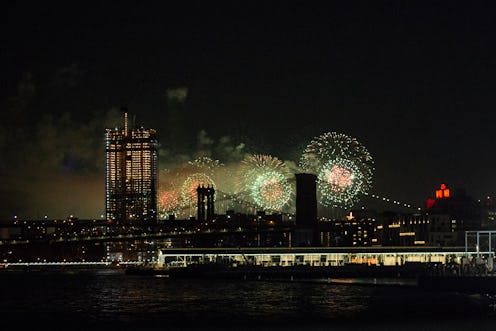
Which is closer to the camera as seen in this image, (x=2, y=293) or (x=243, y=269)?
(x=2, y=293)

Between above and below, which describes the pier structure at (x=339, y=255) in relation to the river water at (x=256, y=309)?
above

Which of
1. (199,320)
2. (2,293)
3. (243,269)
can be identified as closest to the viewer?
(199,320)

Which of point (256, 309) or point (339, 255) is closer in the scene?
point (256, 309)

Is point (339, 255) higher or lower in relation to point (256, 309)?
higher

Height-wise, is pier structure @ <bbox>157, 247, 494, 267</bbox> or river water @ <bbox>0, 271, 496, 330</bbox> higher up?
pier structure @ <bbox>157, 247, 494, 267</bbox>

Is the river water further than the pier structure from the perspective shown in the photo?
No

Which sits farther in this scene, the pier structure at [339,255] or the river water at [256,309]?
the pier structure at [339,255]

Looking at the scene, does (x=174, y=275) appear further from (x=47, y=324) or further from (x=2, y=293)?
(x=47, y=324)

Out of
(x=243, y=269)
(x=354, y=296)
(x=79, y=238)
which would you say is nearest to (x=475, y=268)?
(x=354, y=296)
